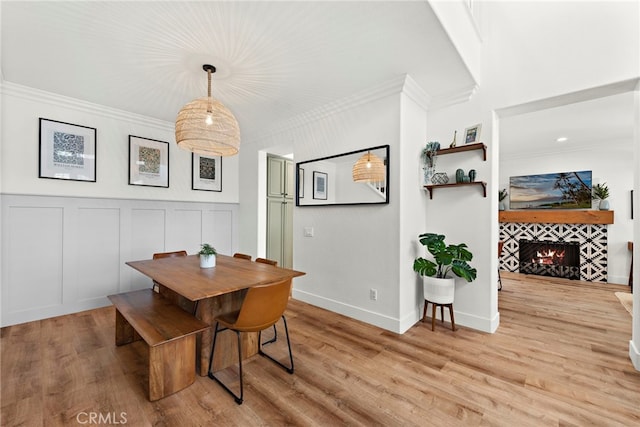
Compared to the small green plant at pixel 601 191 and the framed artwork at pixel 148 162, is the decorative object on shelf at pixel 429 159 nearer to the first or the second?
the framed artwork at pixel 148 162

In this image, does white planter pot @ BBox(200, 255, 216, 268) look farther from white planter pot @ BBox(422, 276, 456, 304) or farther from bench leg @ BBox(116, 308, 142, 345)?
white planter pot @ BBox(422, 276, 456, 304)

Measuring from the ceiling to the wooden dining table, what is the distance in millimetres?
1857

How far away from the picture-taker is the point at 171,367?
69.2 inches

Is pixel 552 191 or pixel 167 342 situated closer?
pixel 167 342

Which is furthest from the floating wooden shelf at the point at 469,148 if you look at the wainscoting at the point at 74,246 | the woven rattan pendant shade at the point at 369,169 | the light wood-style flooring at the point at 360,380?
the wainscoting at the point at 74,246

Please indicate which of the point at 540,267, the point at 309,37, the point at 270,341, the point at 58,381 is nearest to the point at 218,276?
the point at 270,341

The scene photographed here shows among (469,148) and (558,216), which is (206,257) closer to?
(469,148)

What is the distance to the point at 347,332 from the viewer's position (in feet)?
8.92

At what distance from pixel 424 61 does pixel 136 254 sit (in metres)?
4.15

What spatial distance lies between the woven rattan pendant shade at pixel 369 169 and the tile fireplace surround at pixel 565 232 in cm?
458

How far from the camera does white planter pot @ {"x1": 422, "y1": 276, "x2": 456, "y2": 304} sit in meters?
2.71

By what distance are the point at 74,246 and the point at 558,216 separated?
804cm

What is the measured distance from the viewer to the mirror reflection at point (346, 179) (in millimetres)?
2855

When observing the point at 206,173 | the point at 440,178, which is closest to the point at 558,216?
the point at 440,178
